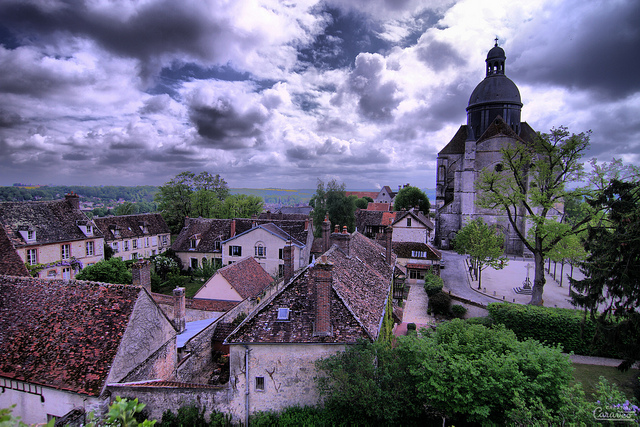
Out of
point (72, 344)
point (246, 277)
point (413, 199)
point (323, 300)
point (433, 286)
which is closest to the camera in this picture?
point (72, 344)

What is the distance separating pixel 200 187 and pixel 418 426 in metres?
64.0

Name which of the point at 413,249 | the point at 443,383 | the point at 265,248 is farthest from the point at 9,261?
the point at 413,249

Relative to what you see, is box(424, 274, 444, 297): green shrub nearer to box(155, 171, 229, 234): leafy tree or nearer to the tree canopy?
the tree canopy

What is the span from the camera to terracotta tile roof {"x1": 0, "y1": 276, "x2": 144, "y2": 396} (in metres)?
12.4

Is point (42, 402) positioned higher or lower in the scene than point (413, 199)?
lower

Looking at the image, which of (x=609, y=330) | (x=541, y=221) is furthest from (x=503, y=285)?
(x=609, y=330)

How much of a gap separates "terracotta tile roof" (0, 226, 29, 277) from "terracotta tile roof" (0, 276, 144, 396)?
580 cm

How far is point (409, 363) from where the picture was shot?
497 inches

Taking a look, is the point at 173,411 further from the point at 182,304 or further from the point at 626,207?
the point at 626,207

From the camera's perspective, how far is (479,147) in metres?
56.4

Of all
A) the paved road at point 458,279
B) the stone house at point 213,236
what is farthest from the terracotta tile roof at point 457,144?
the stone house at point 213,236

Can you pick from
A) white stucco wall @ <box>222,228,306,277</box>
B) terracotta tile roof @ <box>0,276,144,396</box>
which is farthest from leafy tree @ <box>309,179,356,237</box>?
terracotta tile roof @ <box>0,276,144,396</box>

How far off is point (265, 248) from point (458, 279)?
25.4 m

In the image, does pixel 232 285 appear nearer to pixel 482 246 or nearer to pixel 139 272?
pixel 139 272
